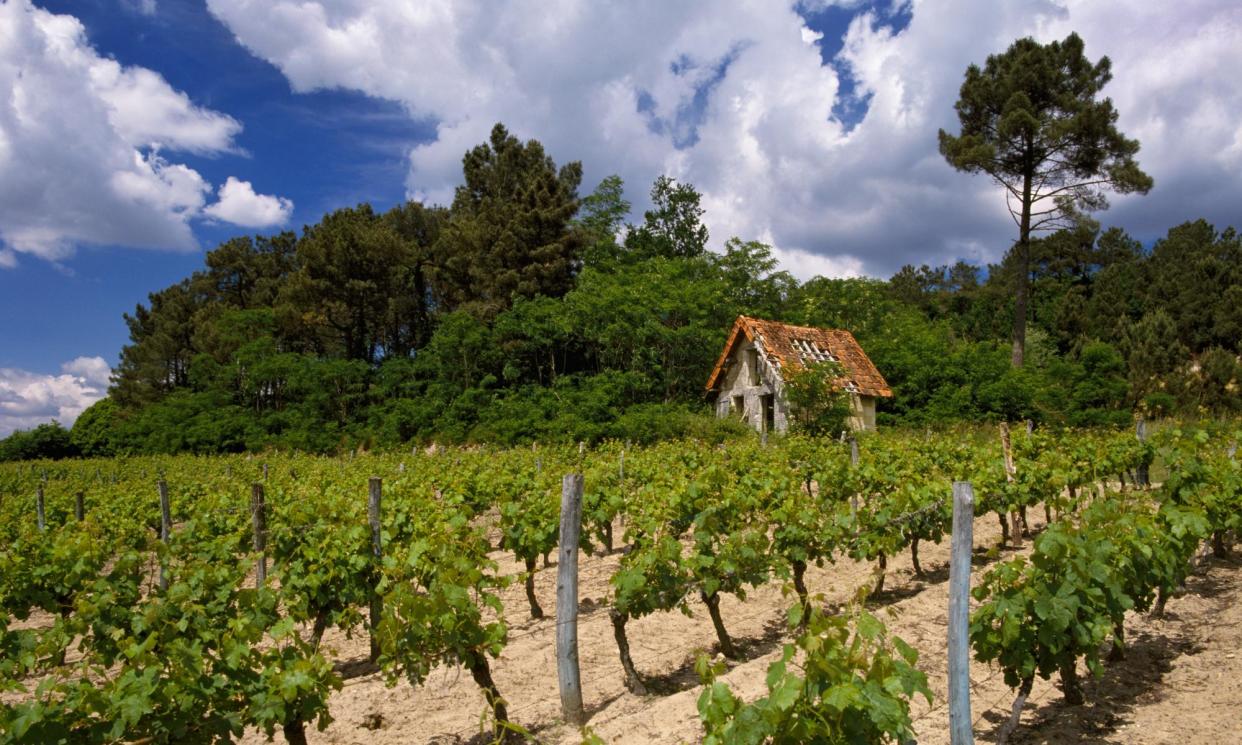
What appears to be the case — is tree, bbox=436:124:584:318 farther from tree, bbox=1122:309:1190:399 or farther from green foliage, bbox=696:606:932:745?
green foliage, bbox=696:606:932:745

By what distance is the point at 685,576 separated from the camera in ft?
18.3

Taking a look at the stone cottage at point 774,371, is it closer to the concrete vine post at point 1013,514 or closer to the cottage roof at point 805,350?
the cottage roof at point 805,350

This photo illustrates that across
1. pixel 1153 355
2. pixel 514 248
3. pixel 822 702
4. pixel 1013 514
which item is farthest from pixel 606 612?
pixel 1153 355

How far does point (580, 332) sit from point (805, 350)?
395 inches

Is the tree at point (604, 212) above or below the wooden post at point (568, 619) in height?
above

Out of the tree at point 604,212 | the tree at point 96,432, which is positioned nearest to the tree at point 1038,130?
the tree at point 604,212

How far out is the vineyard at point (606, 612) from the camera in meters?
3.34

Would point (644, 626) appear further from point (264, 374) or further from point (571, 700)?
point (264, 374)

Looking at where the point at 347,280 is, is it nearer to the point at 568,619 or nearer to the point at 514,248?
the point at 514,248

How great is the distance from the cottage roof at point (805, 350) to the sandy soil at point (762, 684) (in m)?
15.0

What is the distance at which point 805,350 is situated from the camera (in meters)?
23.9

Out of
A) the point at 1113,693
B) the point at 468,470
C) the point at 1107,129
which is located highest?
the point at 1107,129

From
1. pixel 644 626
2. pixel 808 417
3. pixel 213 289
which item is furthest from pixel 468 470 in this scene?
pixel 213 289

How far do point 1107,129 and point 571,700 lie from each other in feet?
90.7
